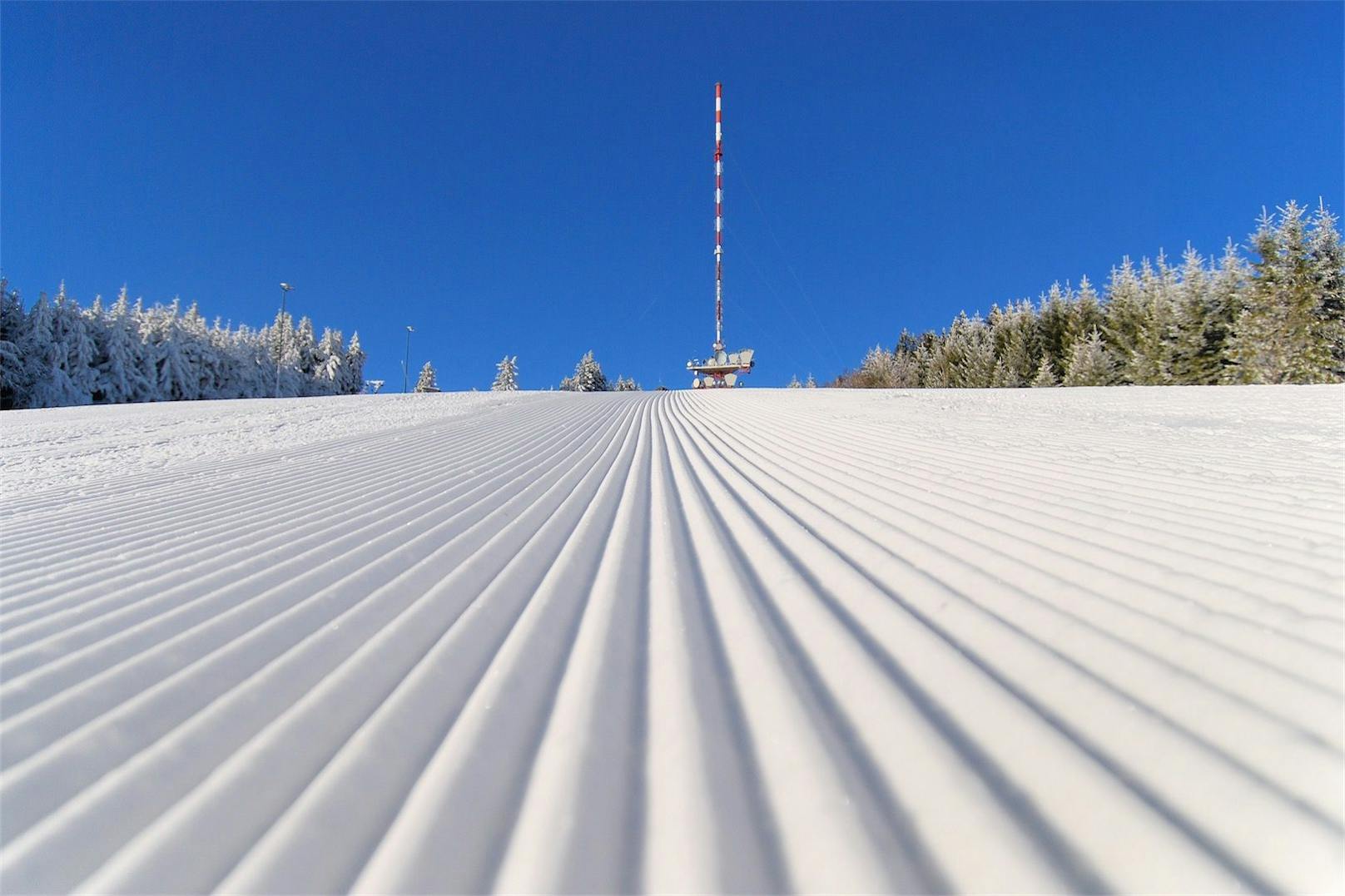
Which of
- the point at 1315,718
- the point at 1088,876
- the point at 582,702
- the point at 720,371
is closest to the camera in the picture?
the point at 1088,876

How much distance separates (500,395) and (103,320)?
21155mm

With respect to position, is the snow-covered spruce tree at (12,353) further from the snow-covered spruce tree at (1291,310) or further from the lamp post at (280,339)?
the snow-covered spruce tree at (1291,310)

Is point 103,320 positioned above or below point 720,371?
above

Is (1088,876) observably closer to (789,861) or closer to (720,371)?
(789,861)

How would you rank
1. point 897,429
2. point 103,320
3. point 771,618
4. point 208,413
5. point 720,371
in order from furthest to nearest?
point 720,371
point 103,320
point 208,413
point 897,429
point 771,618

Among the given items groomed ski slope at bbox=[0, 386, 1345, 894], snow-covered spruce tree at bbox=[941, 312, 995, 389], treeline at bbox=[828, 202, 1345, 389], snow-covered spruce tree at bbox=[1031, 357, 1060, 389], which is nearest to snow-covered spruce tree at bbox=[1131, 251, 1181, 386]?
treeline at bbox=[828, 202, 1345, 389]

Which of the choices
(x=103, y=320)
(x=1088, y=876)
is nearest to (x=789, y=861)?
(x=1088, y=876)

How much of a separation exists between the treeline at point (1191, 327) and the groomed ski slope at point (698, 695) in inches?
766

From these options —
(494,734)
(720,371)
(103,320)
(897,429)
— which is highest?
(103,320)

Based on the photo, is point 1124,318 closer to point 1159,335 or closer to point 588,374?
point 1159,335

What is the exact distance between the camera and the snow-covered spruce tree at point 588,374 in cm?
5162

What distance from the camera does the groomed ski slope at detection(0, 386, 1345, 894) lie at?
83 cm

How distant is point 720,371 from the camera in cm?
2866

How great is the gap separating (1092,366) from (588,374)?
3930 centimetres
